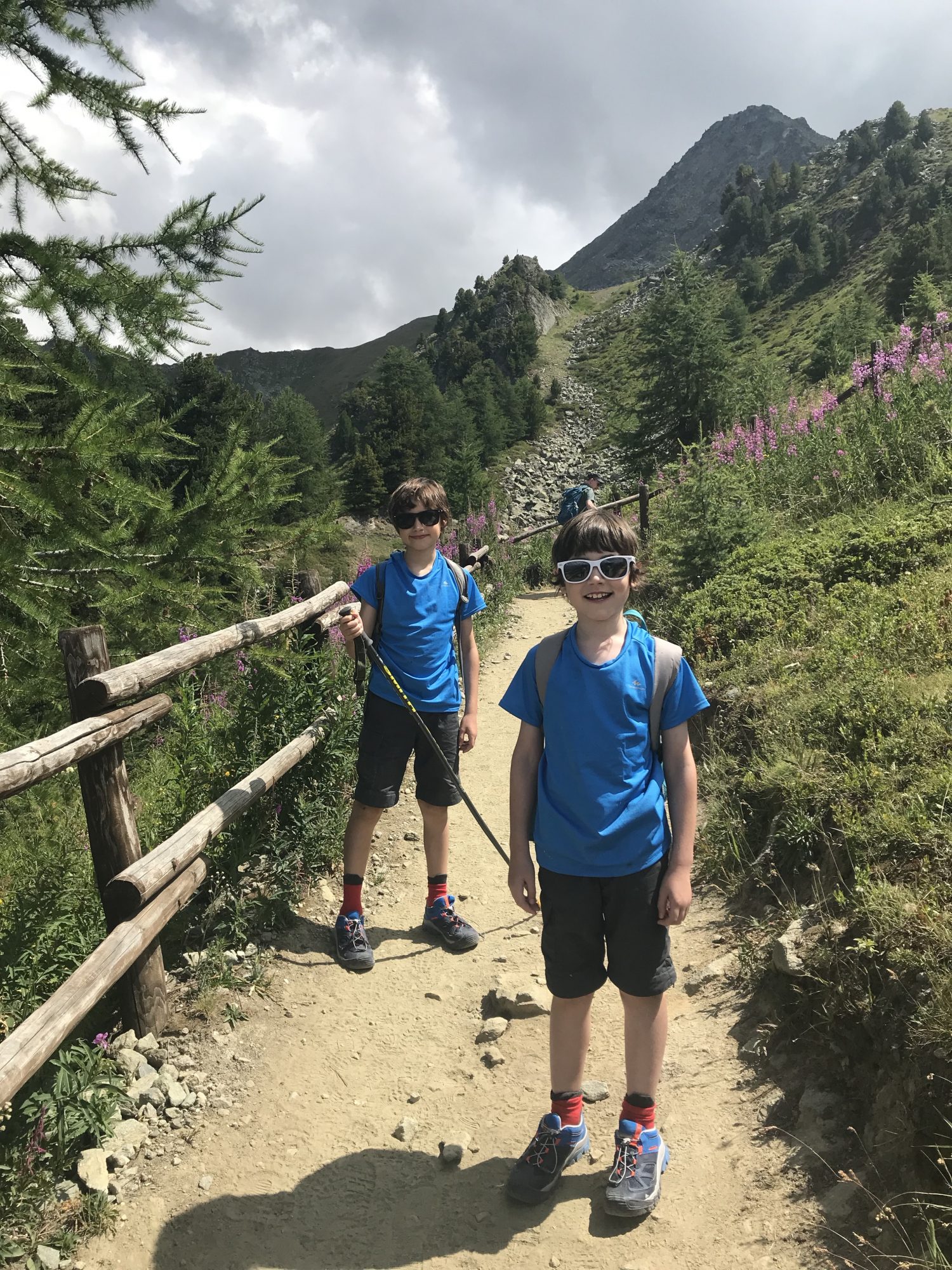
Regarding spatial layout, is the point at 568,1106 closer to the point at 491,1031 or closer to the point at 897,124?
the point at 491,1031

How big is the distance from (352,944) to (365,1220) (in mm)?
1380

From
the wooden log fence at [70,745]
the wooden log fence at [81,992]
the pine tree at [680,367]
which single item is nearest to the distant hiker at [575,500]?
the wooden log fence at [70,745]

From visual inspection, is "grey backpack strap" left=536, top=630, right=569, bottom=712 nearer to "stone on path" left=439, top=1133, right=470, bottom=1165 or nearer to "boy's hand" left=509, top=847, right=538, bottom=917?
"boy's hand" left=509, top=847, right=538, bottom=917

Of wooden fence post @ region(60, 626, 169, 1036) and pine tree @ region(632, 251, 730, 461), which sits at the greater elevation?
pine tree @ region(632, 251, 730, 461)

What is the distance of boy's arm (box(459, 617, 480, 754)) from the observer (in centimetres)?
390

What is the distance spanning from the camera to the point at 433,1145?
2.81m

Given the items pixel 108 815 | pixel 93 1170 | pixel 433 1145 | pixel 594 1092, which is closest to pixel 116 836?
pixel 108 815

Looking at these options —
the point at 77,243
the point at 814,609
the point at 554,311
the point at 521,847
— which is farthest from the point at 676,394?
the point at 554,311

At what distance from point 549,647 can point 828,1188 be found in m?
1.77

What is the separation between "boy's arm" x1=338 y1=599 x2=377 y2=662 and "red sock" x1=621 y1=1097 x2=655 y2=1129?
205 centimetres

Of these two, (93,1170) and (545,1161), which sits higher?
(93,1170)

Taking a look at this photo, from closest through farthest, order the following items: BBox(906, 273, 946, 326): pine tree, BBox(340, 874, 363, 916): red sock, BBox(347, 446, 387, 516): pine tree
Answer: BBox(340, 874, 363, 916): red sock
BBox(906, 273, 946, 326): pine tree
BBox(347, 446, 387, 516): pine tree

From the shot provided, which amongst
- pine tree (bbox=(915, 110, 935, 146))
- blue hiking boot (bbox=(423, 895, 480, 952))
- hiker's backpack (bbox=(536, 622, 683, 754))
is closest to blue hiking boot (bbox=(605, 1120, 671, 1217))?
hiker's backpack (bbox=(536, 622, 683, 754))

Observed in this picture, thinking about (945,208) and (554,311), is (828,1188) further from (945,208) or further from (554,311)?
(554,311)
